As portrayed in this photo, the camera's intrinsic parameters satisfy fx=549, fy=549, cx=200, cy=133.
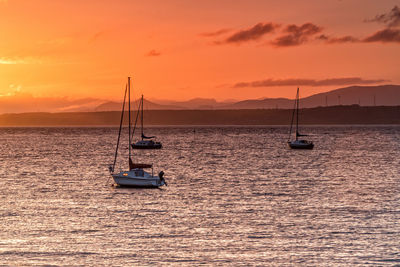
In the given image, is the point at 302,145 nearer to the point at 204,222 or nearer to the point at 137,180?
the point at 137,180

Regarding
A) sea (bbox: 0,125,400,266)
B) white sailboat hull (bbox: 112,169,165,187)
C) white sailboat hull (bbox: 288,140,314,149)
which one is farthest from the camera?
white sailboat hull (bbox: 288,140,314,149)

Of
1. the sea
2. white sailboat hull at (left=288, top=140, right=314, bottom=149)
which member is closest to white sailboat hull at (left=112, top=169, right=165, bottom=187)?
the sea

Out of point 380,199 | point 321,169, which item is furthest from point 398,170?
point 380,199

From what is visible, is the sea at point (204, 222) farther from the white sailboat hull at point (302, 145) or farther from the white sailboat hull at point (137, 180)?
the white sailboat hull at point (302, 145)

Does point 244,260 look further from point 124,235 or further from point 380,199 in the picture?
point 380,199

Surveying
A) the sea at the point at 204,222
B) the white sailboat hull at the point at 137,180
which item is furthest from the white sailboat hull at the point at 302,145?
the white sailboat hull at the point at 137,180

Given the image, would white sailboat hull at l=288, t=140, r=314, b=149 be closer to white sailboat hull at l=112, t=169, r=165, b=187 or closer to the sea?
the sea

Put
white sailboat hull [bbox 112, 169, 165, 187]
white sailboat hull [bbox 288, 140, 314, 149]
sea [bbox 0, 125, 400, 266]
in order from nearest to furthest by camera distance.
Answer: sea [bbox 0, 125, 400, 266] < white sailboat hull [bbox 112, 169, 165, 187] < white sailboat hull [bbox 288, 140, 314, 149]

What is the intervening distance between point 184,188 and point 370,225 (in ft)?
87.4

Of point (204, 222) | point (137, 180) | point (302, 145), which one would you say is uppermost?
point (302, 145)


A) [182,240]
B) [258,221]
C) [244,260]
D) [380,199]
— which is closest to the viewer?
[244,260]

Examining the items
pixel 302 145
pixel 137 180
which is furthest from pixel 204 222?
pixel 302 145

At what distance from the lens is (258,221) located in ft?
131

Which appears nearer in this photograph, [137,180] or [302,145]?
[137,180]
